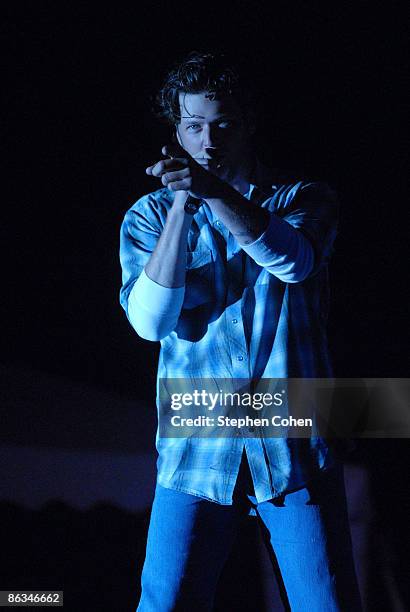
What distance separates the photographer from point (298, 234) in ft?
3.62

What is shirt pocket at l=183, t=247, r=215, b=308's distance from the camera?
4.21ft

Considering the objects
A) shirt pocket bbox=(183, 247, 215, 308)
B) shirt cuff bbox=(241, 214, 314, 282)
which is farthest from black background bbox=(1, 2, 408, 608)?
shirt cuff bbox=(241, 214, 314, 282)

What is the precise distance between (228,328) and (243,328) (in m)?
0.03

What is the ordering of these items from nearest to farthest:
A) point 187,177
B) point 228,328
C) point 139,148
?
1. point 187,177
2. point 228,328
3. point 139,148

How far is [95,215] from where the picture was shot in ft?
5.88

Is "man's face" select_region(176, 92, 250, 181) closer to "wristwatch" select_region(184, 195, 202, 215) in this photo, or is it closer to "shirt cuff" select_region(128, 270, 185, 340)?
"wristwatch" select_region(184, 195, 202, 215)

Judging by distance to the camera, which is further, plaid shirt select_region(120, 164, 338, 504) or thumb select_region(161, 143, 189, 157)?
plaid shirt select_region(120, 164, 338, 504)

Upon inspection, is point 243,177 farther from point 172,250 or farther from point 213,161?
point 172,250

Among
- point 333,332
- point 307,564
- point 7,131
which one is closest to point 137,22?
point 7,131

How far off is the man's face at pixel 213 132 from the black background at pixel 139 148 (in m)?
0.43

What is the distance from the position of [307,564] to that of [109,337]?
0.90 metres

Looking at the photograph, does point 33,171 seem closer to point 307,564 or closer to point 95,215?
point 95,215

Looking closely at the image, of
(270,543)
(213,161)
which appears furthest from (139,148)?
(270,543)

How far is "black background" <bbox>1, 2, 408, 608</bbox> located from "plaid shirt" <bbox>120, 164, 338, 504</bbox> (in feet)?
1.50
